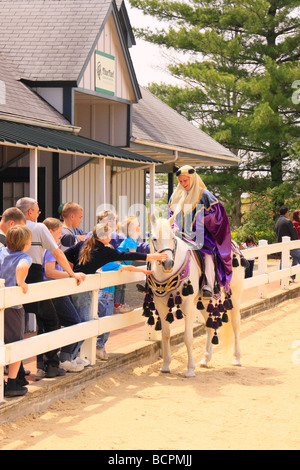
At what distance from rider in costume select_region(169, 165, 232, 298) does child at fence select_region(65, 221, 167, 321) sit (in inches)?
38.1

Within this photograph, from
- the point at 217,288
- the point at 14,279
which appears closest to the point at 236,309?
the point at 217,288

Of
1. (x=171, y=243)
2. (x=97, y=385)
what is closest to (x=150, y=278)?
(x=171, y=243)

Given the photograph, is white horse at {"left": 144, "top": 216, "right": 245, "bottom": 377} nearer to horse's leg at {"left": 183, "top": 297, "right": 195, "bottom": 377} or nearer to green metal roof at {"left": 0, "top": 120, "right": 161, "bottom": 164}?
horse's leg at {"left": 183, "top": 297, "right": 195, "bottom": 377}

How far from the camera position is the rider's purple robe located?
849cm

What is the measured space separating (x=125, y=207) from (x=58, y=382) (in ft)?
42.5

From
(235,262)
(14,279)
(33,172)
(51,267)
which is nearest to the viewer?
(14,279)

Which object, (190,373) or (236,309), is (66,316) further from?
(236,309)

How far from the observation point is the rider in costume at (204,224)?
332 inches

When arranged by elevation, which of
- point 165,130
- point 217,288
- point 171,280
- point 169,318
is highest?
point 165,130

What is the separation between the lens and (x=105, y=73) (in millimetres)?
16031

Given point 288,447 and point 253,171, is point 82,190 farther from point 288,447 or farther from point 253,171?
point 253,171

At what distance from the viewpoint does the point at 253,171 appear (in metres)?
32.2

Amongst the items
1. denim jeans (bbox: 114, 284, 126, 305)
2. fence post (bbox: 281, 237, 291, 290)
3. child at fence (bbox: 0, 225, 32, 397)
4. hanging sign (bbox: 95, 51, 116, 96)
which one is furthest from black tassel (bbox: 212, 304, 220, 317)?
hanging sign (bbox: 95, 51, 116, 96)

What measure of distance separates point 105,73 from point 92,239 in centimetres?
919
